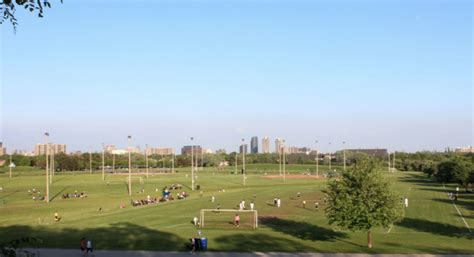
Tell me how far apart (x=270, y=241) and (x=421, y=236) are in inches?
484

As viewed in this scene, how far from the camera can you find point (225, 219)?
53.0m

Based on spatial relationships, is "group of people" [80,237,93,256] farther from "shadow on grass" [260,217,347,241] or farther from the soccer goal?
"shadow on grass" [260,217,347,241]

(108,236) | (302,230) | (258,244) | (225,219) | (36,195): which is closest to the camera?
(258,244)

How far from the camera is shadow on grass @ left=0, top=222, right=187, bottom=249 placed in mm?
36438

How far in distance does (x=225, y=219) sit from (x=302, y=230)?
1092cm

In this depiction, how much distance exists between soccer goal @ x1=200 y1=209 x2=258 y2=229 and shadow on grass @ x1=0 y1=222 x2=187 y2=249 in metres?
6.78

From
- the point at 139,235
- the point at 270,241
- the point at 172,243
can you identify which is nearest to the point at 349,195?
the point at 270,241

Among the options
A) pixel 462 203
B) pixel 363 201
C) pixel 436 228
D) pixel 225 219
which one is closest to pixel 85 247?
pixel 363 201

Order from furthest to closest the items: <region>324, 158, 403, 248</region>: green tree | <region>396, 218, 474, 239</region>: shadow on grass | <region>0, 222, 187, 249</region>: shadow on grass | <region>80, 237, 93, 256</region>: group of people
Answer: <region>396, 218, 474, 239</region>: shadow on grass < <region>0, 222, 187, 249</region>: shadow on grass < <region>324, 158, 403, 248</region>: green tree < <region>80, 237, 93, 256</region>: group of people

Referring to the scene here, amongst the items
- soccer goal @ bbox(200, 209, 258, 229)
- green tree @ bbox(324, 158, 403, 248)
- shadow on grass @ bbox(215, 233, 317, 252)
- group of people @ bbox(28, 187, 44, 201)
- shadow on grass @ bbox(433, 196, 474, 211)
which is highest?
green tree @ bbox(324, 158, 403, 248)

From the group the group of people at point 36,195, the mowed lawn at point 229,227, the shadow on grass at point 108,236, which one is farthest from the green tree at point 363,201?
the group of people at point 36,195

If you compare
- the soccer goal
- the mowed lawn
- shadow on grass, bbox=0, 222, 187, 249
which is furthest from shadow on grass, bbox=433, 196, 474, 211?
shadow on grass, bbox=0, 222, 187, 249

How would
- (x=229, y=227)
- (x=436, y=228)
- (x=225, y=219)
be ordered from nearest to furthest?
1. (x=436, y=228)
2. (x=229, y=227)
3. (x=225, y=219)

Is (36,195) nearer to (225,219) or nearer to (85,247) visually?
(225,219)
